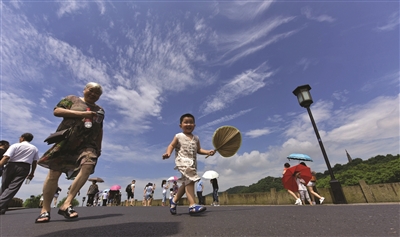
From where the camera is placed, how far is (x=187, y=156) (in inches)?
138

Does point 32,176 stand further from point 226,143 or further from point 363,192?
point 363,192

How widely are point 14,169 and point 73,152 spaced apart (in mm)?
3059

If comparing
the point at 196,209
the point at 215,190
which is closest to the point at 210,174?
the point at 215,190

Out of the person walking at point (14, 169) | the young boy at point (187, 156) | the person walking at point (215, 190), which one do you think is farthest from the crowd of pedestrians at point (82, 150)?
the person walking at point (215, 190)

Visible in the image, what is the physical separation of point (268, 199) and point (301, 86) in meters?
5.78

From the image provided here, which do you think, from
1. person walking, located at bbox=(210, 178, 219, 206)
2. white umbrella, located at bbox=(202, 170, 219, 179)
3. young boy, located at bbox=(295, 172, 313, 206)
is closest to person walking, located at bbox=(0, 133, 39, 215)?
young boy, located at bbox=(295, 172, 313, 206)

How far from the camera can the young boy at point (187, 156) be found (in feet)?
10.6

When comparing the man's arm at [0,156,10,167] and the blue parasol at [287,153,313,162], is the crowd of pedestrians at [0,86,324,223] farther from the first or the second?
the blue parasol at [287,153,313,162]

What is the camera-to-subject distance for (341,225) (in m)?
1.97

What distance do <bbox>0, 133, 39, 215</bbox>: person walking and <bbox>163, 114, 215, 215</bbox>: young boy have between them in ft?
11.6

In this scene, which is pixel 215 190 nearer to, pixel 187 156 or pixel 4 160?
pixel 187 156

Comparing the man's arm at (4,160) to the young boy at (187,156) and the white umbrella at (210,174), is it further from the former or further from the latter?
the white umbrella at (210,174)

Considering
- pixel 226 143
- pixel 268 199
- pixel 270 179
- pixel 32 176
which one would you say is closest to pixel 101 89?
pixel 226 143

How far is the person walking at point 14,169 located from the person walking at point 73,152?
8.59 feet
